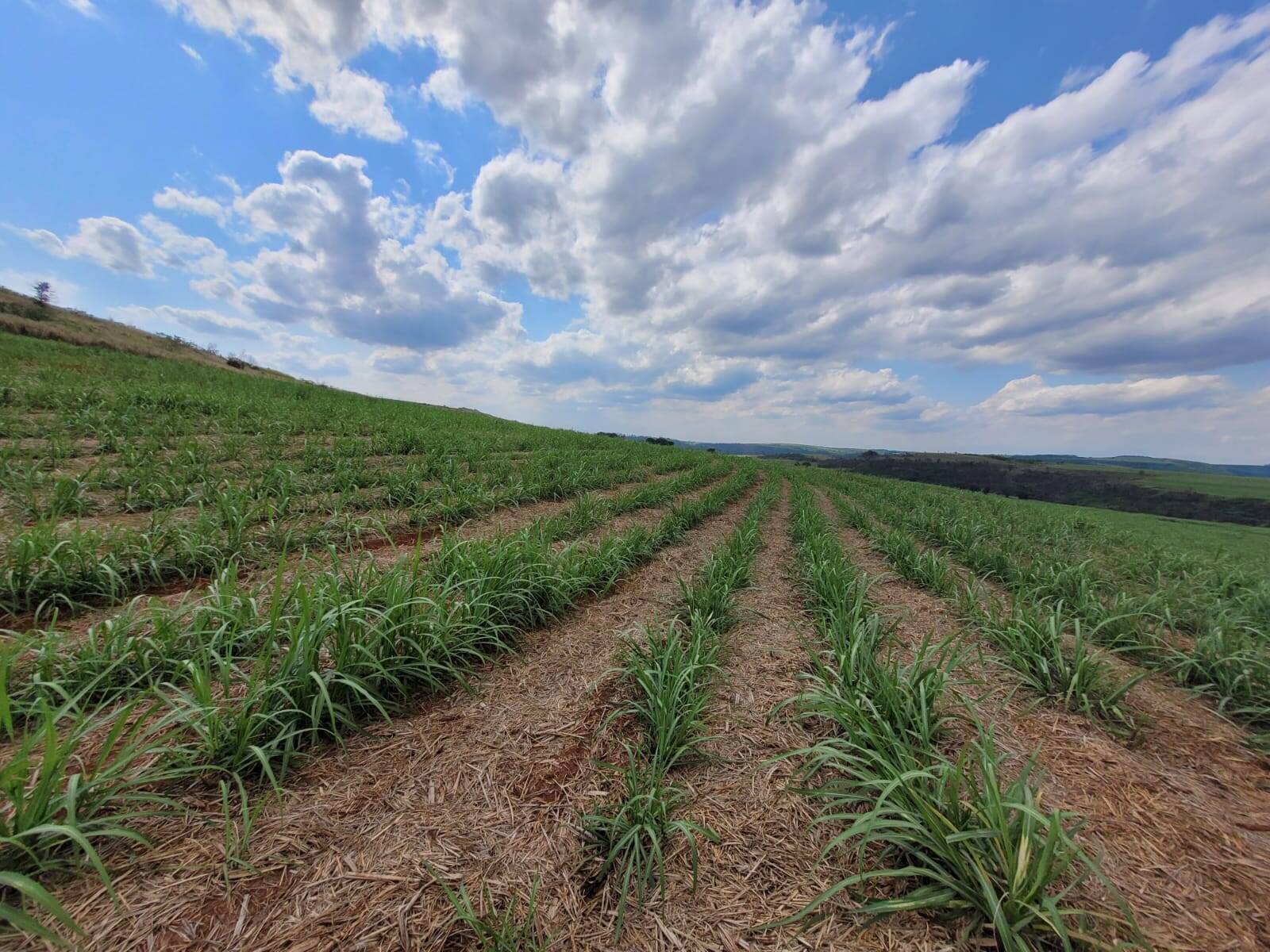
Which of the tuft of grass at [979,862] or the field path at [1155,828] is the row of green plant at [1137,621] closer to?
the field path at [1155,828]

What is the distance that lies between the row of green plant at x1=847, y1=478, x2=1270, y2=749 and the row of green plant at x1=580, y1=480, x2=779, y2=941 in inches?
110

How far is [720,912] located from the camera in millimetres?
1457

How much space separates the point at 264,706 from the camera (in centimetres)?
189

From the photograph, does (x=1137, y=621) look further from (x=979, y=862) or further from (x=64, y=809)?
(x=64, y=809)

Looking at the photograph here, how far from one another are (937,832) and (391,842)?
2.04 m

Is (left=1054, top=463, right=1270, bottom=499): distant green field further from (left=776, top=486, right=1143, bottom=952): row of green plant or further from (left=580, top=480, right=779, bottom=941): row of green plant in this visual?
(left=580, top=480, right=779, bottom=941): row of green plant

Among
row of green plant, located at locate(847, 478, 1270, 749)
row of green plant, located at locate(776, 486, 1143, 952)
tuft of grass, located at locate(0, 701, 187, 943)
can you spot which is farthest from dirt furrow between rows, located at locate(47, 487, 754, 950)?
row of green plant, located at locate(847, 478, 1270, 749)

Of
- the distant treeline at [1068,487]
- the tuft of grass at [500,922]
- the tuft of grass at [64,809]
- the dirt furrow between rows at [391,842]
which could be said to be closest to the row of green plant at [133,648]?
the tuft of grass at [64,809]

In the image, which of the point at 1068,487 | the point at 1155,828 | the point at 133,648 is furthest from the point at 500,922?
the point at 1068,487

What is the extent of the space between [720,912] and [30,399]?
45.1 feet

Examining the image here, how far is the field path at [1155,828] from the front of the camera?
1.47 metres

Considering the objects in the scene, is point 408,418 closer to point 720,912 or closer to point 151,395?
point 151,395

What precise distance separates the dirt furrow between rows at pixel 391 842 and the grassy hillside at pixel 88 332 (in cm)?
3098

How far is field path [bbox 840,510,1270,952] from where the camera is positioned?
4.82 ft
